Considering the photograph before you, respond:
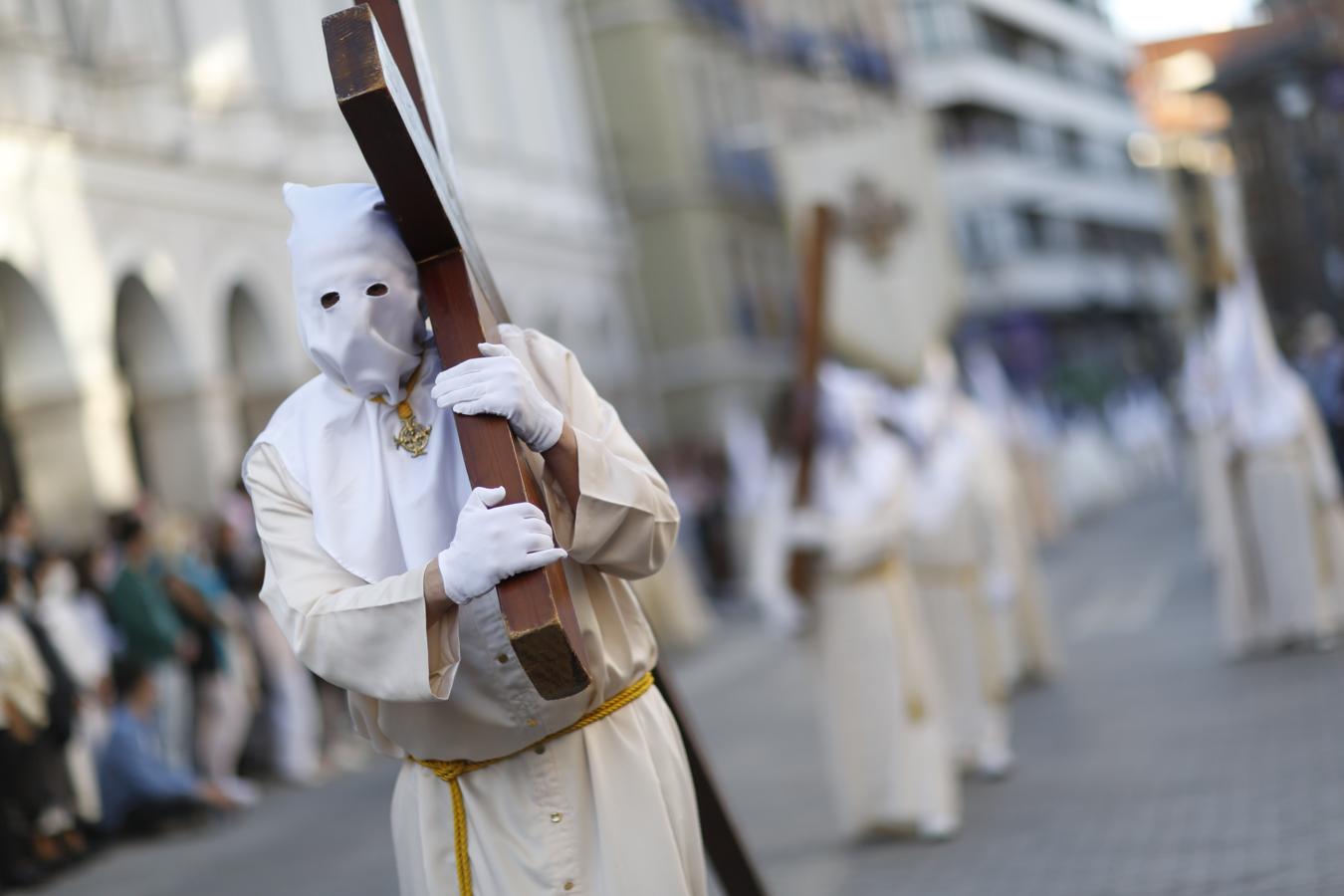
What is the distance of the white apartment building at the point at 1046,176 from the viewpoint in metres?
68.2

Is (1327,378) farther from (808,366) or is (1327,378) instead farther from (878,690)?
(808,366)

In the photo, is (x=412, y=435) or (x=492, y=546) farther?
(x=412, y=435)

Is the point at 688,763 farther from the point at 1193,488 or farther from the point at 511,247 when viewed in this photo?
the point at 1193,488

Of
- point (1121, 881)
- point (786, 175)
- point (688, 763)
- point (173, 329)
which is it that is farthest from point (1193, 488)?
point (688, 763)

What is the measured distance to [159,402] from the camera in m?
20.9

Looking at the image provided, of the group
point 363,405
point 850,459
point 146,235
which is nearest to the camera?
point 363,405

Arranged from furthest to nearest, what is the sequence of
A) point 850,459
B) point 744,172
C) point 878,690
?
point 744,172, point 850,459, point 878,690

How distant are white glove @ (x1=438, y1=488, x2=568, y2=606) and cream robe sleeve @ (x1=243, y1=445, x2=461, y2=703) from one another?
12 centimetres

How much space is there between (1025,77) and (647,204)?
3706cm

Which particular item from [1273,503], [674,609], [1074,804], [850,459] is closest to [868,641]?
[850,459]

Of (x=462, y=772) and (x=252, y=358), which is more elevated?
(x=252, y=358)

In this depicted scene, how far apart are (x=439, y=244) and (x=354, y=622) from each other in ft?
2.25

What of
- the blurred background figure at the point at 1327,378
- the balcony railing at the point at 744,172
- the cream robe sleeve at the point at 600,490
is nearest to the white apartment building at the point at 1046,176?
the balcony railing at the point at 744,172

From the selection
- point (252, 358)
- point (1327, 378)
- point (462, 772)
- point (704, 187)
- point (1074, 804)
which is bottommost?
point (1074, 804)
